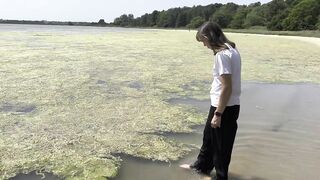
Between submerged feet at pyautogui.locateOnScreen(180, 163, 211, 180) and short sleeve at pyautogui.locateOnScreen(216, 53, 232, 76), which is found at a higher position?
short sleeve at pyautogui.locateOnScreen(216, 53, 232, 76)

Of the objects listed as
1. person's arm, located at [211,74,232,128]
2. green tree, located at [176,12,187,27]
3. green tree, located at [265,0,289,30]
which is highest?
person's arm, located at [211,74,232,128]

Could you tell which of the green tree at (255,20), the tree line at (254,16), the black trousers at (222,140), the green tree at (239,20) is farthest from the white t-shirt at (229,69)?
the green tree at (239,20)

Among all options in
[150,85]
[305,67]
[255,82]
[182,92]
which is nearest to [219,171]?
[182,92]

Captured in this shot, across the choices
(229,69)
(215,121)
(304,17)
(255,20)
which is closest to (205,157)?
(215,121)

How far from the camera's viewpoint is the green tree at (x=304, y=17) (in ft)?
300

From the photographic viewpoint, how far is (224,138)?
4.66m

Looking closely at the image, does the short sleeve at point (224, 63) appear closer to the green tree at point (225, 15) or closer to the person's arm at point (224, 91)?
the person's arm at point (224, 91)

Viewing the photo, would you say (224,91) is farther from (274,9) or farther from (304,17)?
(274,9)

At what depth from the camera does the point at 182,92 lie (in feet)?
37.3

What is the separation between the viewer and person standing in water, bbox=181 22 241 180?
14.0ft

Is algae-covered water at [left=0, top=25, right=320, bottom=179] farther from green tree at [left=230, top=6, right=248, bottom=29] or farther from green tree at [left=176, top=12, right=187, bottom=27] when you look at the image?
green tree at [left=176, top=12, right=187, bottom=27]

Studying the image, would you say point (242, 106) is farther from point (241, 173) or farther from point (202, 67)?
point (202, 67)

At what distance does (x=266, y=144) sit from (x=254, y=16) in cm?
11864

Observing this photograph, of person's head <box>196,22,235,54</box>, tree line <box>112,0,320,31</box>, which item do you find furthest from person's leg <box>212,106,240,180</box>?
tree line <box>112,0,320,31</box>
